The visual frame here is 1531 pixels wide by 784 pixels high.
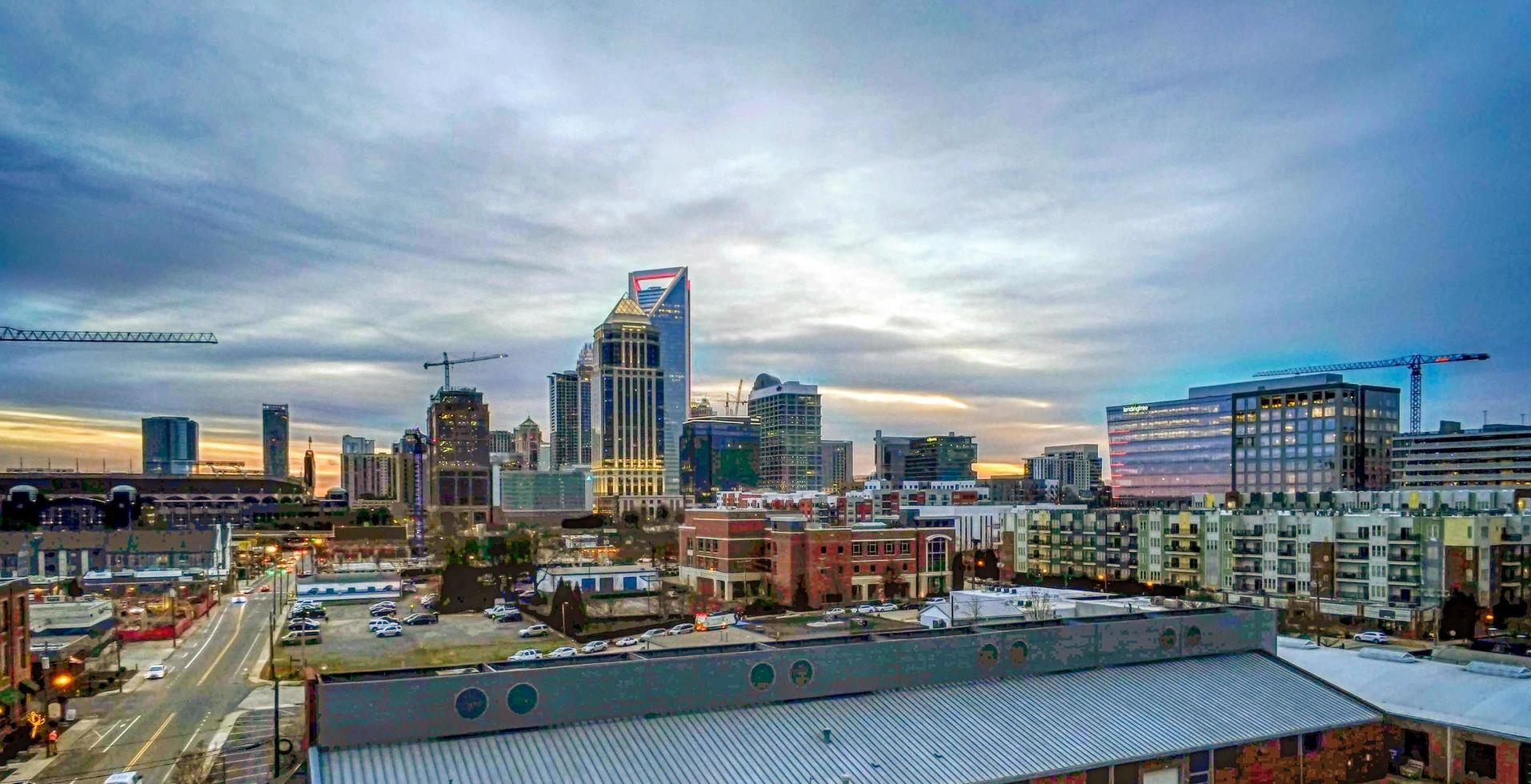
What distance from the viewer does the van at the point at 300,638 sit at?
64625mm

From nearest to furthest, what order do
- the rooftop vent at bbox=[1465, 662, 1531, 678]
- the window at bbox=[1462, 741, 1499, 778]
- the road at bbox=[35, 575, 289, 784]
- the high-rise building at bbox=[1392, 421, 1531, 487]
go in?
the window at bbox=[1462, 741, 1499, 778] → the rooftop vent at bbox=[1465, 662, 1531, 678] → the road at bbox=[35, 575, 289, 784] → the high-rise building at bbox=[1392, 421, 1531, 487]

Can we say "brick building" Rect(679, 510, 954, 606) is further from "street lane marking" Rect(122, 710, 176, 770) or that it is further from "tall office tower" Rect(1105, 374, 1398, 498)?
"tall office tower" Rect(1105, 374, 1398, 498)

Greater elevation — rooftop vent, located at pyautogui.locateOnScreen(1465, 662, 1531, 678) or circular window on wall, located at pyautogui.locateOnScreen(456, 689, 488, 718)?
circular window on wall, located at pyautogui.locateOnScreen(456, 689, 488, 718)

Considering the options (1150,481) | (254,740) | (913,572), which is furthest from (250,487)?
(1150,481)

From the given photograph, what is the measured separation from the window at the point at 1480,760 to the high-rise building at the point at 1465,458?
146030 millimetres

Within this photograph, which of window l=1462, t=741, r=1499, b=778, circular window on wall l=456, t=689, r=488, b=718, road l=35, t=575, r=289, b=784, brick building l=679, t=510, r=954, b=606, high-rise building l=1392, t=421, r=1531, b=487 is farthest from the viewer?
high-rise building l=1392, t=421, r=1531, b=487

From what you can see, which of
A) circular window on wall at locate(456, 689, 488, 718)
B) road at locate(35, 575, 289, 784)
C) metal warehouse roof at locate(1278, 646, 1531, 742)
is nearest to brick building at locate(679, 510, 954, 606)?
road at locate(35, 575, 289, 784)

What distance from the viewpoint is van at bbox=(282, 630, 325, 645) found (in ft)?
212

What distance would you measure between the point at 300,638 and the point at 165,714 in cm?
2061

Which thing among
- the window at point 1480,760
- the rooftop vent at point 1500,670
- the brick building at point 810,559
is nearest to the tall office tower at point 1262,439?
the brick building at point 810,559

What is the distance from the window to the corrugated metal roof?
4.34 meters

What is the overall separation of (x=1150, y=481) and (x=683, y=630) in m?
142

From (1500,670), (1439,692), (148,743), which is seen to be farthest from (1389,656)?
(148,743)

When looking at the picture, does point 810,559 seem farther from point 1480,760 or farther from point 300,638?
point 1480,760
